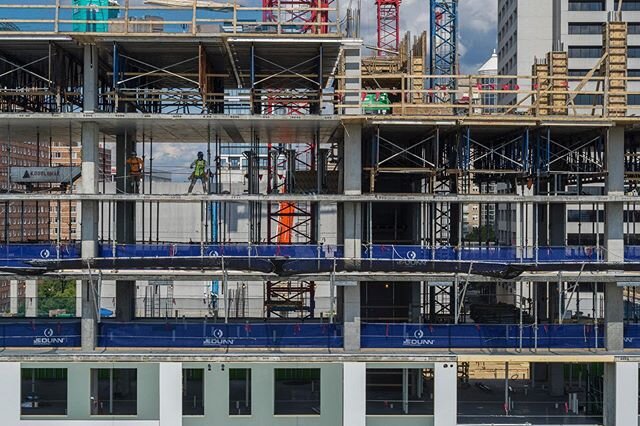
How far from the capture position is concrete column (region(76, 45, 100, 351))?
29.7 metres

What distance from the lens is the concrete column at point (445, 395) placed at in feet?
95.5

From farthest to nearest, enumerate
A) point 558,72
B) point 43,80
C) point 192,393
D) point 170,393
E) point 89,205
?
point 43,80 → point 558,72 → point 192,393 → point 89,205 → point 170,393

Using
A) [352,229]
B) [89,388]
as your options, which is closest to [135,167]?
[89,388]

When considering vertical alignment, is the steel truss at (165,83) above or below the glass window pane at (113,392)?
above

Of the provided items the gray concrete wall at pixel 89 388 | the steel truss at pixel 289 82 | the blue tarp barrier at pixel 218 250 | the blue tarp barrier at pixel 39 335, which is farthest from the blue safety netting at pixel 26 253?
the steel truss at pixel 289 82

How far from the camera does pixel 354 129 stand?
30.1 meters

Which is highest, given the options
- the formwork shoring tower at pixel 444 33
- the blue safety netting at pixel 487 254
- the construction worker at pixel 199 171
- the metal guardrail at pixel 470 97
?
the formwork shoring tower at pixel 444 33

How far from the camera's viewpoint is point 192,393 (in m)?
32.7

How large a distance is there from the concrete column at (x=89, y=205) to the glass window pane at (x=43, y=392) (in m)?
3.52

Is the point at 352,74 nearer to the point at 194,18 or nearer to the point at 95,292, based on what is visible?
the point at 194,18

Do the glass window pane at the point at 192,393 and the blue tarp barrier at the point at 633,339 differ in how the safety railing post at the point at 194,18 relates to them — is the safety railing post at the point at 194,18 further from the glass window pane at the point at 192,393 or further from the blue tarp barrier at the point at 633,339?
the blue tarp barrier at the point at 633,339

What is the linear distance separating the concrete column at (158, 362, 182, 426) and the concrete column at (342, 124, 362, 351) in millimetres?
7227

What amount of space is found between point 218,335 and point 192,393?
14.3ft

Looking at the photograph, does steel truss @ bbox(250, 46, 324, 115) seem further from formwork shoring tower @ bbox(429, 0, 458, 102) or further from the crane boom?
formwork shoring tower @ bbox(429, 0, 458, 102)
